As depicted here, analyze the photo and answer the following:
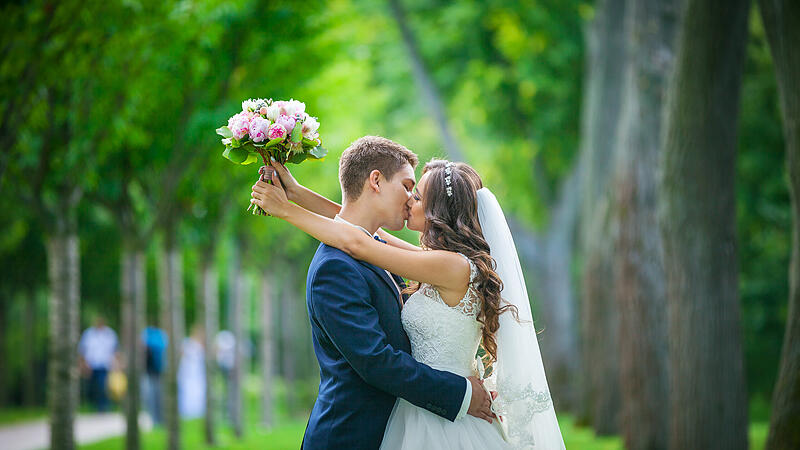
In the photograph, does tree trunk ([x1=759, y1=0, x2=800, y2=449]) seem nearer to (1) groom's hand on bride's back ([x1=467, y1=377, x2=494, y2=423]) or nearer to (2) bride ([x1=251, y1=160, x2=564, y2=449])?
(2) bride ([x1=251, y1=160, x2=564, y2=449])

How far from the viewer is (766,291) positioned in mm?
21266

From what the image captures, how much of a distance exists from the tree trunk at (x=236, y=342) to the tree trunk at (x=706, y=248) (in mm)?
10431

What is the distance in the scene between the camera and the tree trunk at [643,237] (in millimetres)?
11078

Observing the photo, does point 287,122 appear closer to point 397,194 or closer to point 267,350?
point 397,194

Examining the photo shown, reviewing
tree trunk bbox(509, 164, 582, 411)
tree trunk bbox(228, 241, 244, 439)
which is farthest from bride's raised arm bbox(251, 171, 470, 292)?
tree trunk bbox(509, 164, 582, 411)

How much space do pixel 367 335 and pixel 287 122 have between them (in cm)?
112

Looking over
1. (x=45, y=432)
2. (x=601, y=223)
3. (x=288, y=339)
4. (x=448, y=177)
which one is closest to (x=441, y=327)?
(x=448, y=177)

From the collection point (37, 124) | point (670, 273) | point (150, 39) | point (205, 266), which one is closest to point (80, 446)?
point (205, 266)

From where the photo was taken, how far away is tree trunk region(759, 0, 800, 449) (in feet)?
20.7

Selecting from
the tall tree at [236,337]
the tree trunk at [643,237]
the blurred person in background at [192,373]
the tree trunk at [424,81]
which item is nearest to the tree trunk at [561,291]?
the tree trunk at [424,81]

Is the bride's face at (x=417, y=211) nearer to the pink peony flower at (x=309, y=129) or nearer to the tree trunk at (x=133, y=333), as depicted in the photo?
the pink peony flower at (x=309, y=129)

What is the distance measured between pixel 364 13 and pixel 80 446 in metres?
11.1

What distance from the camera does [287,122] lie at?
421 cm

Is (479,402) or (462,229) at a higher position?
(462,229)
